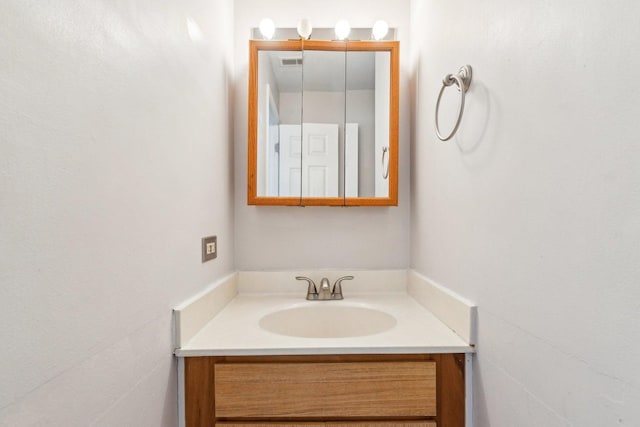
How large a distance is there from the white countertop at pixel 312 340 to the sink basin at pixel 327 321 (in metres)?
0.08

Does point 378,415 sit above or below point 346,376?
below

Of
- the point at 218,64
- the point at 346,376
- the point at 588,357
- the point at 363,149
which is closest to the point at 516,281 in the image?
the point at 588,357

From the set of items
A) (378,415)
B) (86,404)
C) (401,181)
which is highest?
(401,181)

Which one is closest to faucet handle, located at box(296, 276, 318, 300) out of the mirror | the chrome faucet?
the chrome faucet

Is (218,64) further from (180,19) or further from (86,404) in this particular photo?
(86,404)

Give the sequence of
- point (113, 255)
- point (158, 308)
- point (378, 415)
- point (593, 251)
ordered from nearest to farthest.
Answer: point (593, 251) → point (113, 255) → point (158, 308) → point (378, 415)

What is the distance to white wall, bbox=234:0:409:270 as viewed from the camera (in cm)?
162

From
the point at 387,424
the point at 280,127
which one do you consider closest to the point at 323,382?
the point at 387,424

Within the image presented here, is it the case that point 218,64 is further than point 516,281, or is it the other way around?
point 218,64

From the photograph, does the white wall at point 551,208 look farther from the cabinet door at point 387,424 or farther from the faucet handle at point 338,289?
the faucet handle at point 338,289

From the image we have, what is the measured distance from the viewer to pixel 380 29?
1.57m

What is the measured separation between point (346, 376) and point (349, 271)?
665 millimetres

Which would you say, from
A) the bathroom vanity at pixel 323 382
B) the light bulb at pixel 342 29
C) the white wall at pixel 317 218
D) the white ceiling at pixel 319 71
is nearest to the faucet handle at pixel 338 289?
the white wall at pixel 317 218

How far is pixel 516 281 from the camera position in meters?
0.75
